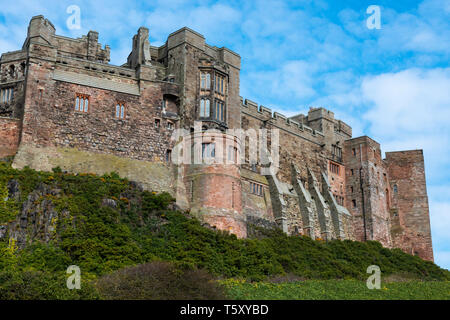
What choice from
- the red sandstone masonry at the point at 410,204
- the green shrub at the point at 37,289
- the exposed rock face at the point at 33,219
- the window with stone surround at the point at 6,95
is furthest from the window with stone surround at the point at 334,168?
the green shrub at the point at 37,289

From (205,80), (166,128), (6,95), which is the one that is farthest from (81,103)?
(205,80)

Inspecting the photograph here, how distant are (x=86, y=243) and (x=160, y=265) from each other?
7.10m

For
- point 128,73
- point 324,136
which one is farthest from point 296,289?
point 324,136

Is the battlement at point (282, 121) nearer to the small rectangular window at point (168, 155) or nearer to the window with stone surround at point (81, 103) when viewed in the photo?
the small rectangular window at point (168, 155)

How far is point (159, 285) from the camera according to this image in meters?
26.3

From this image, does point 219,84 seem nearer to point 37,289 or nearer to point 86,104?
point 86,104

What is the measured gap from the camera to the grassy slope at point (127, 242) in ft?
109

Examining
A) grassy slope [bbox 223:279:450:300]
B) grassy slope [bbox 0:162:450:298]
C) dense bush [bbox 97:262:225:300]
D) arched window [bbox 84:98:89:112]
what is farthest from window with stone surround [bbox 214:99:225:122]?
dense bush [bbox 97:262:225:300]

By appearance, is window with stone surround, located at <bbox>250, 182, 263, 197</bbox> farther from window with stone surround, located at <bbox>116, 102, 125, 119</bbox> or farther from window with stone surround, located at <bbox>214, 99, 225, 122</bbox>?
window with stone surround, located at <bbox>116, 102, 125, 119</bbox>

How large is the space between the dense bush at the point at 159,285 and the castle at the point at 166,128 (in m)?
15.3

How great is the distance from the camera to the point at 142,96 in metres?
46.5

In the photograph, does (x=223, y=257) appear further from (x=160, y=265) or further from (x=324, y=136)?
(x=324, y=136)

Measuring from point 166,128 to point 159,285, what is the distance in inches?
872

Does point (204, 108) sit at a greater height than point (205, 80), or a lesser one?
lesser
